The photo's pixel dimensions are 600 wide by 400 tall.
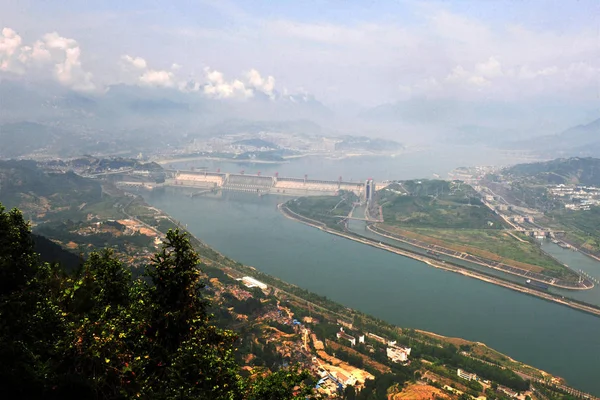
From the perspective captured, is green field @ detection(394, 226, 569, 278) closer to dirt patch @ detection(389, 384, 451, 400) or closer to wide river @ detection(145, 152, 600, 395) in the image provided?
wide river @ detection(145, 152, 600, 395)

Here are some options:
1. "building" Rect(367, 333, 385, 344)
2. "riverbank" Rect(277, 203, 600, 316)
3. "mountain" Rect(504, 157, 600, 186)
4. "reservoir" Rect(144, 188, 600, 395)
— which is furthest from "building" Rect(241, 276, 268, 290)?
"mountain" Rect(504, 157, 600, 186)

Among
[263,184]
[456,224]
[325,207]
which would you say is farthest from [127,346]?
[263,184]

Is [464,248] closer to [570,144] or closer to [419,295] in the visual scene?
[419,295]

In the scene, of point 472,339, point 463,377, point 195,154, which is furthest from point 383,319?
point 195,154

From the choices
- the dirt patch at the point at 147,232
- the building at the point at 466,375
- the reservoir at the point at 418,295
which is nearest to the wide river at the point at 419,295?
the reservoir at the point at 418,295

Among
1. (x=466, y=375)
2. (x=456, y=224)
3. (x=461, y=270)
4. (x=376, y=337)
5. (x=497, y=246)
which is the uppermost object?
(x=456, y=224)

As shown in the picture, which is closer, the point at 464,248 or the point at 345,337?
the point at 345,337

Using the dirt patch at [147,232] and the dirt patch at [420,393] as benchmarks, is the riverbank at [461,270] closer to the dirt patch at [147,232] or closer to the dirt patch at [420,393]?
the dirt patch at [420,393]

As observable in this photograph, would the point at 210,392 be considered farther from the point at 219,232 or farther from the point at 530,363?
the point at 219,232
